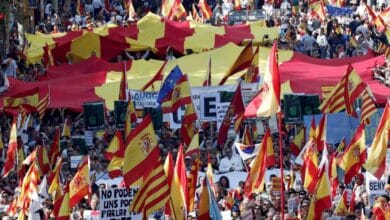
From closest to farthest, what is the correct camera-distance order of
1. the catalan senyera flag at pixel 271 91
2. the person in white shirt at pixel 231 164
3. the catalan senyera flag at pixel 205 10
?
the catalan senyera flag at pixel 271 91 < the person in white shirt at pixel 231 164 < the catalan senyera flag at pixel 205 10

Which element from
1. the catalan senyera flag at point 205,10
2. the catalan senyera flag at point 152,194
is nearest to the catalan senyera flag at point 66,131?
the catalan senyera flag at point 152,194

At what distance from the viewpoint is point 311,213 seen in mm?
22984

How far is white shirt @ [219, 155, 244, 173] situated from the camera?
27.8m

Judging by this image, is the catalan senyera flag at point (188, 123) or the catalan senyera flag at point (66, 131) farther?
the catalan senyera flag at point (66, 131)

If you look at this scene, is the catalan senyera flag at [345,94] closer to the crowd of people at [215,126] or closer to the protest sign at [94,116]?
the crowd of people at [215,126]

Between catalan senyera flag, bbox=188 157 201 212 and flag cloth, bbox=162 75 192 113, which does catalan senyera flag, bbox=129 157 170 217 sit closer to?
catalan senyera flag, bbox=188 157 201 212

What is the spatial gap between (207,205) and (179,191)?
0.97 m

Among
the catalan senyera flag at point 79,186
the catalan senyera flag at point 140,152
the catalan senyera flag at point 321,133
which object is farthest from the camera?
the catalan senyera flag at point 321,133

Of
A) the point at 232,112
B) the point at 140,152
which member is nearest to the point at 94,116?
the point at 232,112

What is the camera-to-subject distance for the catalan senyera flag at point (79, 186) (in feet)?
82.6

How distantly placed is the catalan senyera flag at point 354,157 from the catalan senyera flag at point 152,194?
12.9 feet

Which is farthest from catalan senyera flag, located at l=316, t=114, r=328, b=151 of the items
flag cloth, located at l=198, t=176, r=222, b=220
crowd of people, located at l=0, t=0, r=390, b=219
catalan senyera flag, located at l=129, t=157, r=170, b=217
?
catalan senyera flag, located at l=129, t=157, r=170, b=217

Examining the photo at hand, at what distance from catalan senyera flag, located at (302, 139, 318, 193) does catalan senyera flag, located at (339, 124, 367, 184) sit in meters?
0.47

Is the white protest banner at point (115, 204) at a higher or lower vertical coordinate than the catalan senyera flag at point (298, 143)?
higher
